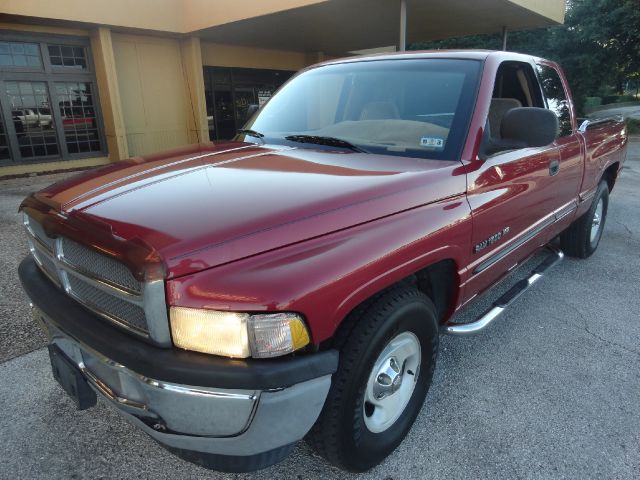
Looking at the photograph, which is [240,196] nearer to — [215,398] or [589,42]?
[215,398]

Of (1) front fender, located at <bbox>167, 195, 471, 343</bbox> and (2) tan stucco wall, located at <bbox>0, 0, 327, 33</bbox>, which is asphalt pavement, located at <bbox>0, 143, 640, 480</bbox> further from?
(2) tan stucco wall, located at <bbox>0, 0, 327, 33</bbox>

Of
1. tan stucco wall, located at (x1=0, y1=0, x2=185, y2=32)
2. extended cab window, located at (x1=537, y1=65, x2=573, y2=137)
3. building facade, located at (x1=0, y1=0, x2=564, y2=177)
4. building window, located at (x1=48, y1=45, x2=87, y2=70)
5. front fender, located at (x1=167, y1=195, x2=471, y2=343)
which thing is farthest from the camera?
building window, located at (x1=48, y1=45, x2=87, y2=70)

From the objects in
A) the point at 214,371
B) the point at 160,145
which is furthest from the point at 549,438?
the point at 160,145

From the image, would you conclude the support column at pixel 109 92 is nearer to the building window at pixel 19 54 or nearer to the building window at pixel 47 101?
the building window at pixel 47 101

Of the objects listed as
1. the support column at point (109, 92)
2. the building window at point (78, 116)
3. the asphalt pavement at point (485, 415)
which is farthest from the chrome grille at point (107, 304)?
the building window at point (78, 116)

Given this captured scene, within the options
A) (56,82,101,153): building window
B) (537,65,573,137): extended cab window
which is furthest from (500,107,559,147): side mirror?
(56,82,101,153): building window

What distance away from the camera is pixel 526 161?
2.86m

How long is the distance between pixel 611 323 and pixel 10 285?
5.20 meters

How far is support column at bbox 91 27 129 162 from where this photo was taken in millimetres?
12055

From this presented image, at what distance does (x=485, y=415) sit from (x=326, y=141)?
1772 mm

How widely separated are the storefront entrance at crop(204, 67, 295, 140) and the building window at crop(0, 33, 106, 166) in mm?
3875

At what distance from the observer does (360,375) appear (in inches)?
70.1

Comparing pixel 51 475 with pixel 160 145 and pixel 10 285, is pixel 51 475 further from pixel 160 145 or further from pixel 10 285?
pixel 160 145

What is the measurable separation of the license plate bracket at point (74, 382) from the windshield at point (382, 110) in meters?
1.62
